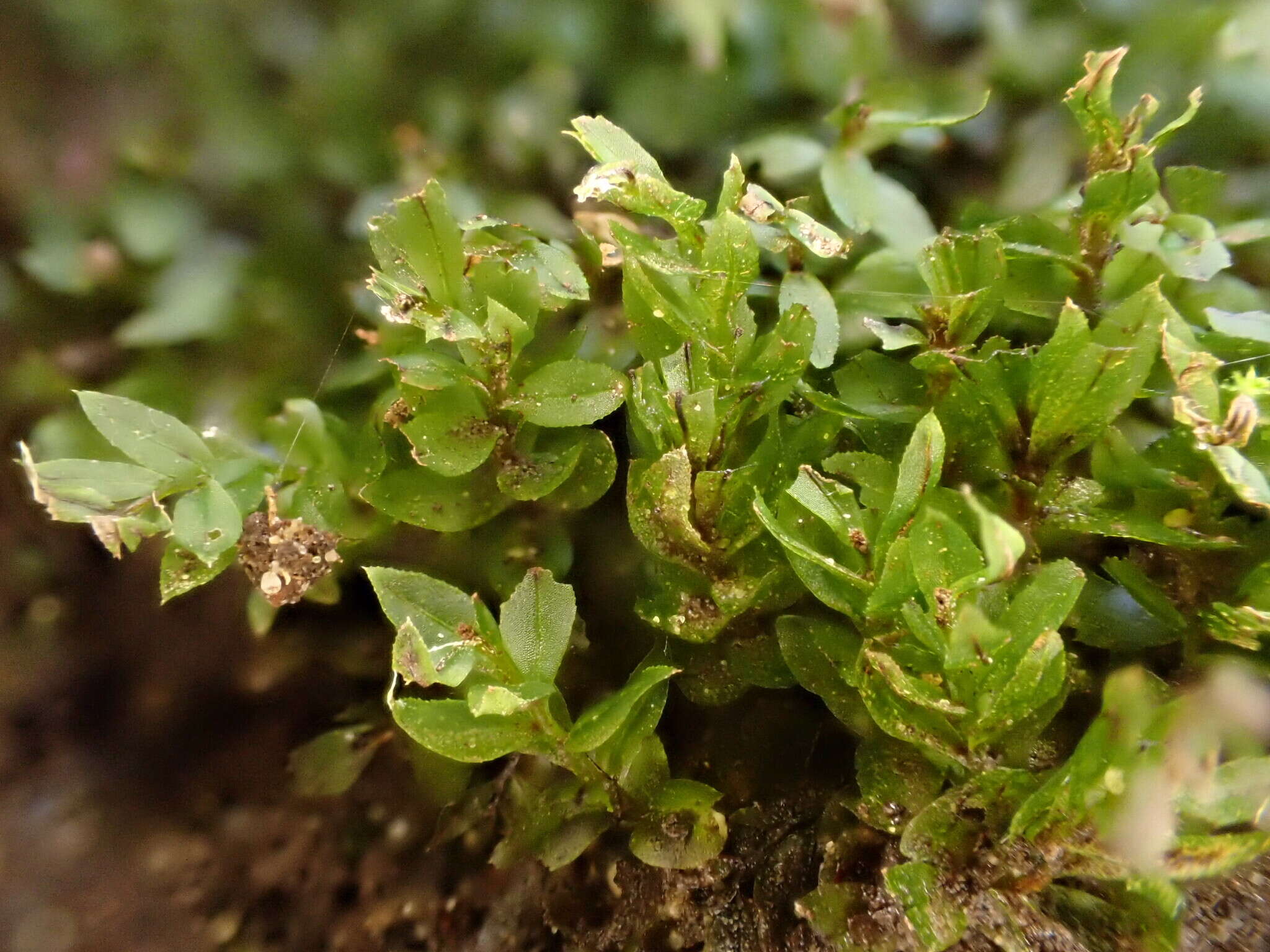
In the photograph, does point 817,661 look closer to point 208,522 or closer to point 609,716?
point 609,716

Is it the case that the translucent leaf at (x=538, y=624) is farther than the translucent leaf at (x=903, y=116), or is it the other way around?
the translucent leaf at (x=903, y=116)

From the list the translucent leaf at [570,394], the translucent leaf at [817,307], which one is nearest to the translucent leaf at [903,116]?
the translucent leaf at [817,307]

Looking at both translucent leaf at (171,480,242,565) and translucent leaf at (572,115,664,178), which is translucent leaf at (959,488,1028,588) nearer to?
translucent leaf at (572,115,664,178)

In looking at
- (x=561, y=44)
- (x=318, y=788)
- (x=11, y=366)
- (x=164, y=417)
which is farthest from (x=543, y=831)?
(x=561, y=44)

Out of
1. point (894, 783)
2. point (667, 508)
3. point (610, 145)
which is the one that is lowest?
point (894, 783)

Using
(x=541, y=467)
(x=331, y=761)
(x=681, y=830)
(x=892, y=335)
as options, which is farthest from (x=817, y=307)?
(x=331, y=761)

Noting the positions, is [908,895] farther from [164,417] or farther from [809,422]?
[164,417]

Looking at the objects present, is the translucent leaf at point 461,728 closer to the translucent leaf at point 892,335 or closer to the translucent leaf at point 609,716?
the translucent leaf at point 609,716

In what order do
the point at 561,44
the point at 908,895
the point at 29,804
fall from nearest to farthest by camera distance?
the point at 908,895 < the point at 29,804 < the point at 561,44
